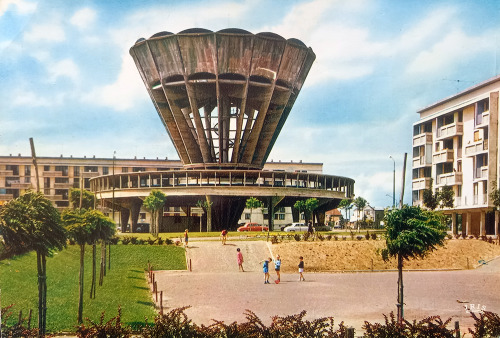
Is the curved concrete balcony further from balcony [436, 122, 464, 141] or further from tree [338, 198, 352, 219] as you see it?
balcony [436, 122, 464, 141]

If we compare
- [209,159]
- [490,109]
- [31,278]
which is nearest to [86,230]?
[31,278]

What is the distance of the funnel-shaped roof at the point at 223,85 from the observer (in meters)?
41.6

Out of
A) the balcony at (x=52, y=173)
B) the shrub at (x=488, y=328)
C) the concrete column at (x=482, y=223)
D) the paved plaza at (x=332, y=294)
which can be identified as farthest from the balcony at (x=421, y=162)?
the balcony at (x=52, y=173)

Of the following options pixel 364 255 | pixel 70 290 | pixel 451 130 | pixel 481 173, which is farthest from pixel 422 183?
pixel 70 290

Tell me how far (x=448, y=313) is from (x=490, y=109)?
15.9 m

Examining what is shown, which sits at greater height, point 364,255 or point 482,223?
point 482,223

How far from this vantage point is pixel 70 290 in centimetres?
1638

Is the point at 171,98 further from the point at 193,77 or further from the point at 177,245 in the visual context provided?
the point at 177,245

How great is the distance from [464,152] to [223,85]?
24.6m

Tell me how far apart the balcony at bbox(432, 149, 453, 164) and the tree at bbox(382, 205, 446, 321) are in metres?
17.5

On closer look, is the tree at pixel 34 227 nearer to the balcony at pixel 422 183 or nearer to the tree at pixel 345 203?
the balcony at pixel 422 183

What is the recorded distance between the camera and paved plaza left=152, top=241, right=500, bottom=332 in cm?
1535

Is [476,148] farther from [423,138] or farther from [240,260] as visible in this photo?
[240,260]

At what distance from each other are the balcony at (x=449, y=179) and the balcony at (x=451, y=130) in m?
2.68
